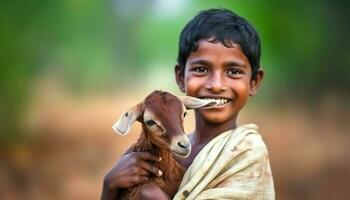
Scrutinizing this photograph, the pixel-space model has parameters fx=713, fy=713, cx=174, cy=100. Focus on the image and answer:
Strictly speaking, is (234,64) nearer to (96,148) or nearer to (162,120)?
(162,120)

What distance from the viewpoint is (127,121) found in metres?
2.06

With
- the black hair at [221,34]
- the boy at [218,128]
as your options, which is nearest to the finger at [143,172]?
the boy at [218,128]

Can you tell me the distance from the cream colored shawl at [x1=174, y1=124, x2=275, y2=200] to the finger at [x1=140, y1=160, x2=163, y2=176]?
9cm

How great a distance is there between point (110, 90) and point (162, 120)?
3369mm

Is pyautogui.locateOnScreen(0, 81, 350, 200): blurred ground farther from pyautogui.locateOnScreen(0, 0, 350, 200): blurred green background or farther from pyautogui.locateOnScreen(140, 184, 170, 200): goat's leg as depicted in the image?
pyautogui.locateOnScreen(140, 184, 170, 200): goat's leg

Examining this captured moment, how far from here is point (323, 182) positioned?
5457mm

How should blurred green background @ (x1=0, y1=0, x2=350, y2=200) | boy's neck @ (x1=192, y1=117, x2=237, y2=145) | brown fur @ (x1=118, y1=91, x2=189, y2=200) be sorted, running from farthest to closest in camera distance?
1. blurred green background @ (x1=0, y1=0, x2=350, y2=200)
2. boy's neck @ (x1=192, y1=117, x2=237, y2=145)
3. brown fur @ (x1=118, y1=91, x2=189, y2=200)

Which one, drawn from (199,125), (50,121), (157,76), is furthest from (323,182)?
(199,125)

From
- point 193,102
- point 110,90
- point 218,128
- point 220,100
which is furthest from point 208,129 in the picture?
point 110,90

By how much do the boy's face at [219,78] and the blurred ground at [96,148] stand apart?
3.03 meters

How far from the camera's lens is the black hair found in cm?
234

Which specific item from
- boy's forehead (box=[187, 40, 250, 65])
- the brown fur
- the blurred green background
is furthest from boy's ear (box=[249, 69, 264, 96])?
the blurred green background

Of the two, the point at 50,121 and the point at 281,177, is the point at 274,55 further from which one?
the point at 50,121

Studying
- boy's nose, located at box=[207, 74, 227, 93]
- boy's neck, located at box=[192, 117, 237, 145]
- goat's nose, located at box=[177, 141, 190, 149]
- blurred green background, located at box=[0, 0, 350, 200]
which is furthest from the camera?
blurred green background, located at box=[0, 0, 350, 200]
